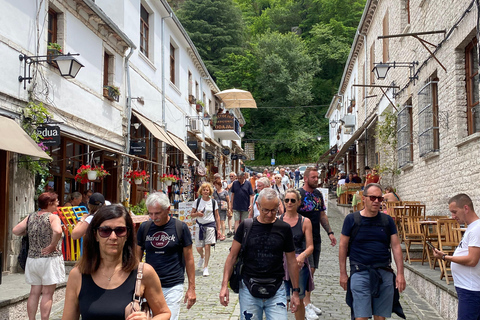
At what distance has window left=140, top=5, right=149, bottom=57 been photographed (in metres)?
15.9

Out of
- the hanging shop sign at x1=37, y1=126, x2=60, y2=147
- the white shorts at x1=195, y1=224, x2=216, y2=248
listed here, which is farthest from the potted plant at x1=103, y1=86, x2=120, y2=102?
the white shorts at x1=195, y1=224, x2=216, y2=248

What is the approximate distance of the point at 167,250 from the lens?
4730 mm

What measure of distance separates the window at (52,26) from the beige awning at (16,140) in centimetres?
274

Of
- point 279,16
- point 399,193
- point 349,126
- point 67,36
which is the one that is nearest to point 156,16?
point 67,36

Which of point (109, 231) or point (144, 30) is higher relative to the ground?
point (144, 30)

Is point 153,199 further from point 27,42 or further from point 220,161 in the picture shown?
point 220,161

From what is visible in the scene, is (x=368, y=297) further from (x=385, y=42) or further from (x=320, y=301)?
(x=385, y=42)

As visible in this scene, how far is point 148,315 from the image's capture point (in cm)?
261

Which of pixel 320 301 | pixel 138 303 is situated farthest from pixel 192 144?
pixel 138 303

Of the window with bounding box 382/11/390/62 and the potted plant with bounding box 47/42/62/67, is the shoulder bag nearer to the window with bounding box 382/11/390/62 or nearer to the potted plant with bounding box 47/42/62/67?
the potted plant with bounding box 47/42/62/67

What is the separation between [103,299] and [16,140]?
18.5 feet

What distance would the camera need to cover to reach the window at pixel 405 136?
13.1 meters

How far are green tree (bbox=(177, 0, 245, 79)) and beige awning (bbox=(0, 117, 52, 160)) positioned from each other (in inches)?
1482

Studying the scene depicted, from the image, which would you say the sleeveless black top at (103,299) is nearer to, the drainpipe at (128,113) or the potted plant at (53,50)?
the potted plant at (53,50)
